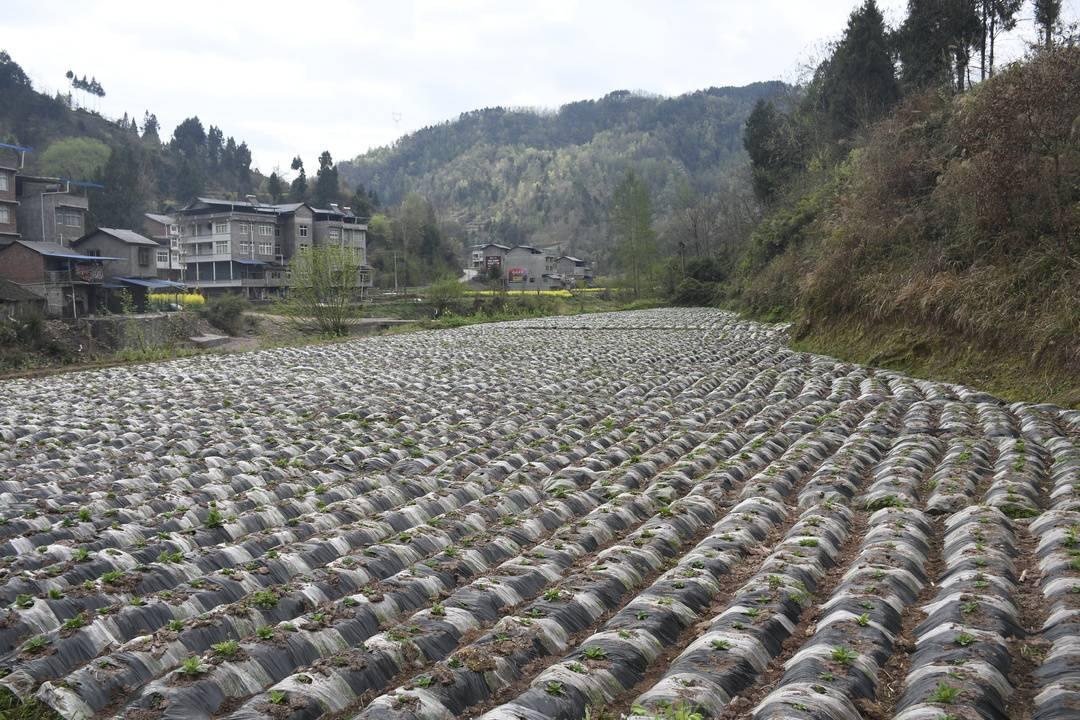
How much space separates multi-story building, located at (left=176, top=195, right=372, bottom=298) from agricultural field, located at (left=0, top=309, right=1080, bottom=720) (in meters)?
46.2

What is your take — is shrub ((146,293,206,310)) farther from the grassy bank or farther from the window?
the grassy bank

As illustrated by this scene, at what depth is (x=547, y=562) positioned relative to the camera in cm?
397

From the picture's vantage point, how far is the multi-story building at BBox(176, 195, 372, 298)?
51344mm

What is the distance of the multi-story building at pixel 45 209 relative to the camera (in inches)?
1512

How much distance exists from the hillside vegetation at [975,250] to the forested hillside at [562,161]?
2511 inches

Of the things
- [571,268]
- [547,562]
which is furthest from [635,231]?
[547,562]

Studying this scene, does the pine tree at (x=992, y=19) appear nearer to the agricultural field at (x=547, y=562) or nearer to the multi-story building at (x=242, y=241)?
the agricultural field at (x=547, y=562)

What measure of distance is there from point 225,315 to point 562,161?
286 feet

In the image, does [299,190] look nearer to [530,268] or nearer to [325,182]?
[325,182]

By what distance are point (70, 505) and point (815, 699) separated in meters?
4.38

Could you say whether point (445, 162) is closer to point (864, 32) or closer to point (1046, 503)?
point (864, 32)

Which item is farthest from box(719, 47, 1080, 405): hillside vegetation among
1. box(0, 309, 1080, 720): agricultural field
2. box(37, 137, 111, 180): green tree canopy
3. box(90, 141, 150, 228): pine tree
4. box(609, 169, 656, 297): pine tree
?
box(37, 137, 111, 180): green tree canopy

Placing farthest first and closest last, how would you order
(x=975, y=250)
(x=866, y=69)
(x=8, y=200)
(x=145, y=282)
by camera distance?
(x=145, y=282) < (x=8, y=200) < (x=866, y=69) < (x=975, y=250)

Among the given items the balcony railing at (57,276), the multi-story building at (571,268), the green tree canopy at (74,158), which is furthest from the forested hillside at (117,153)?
the multi-story building at (571,268)
